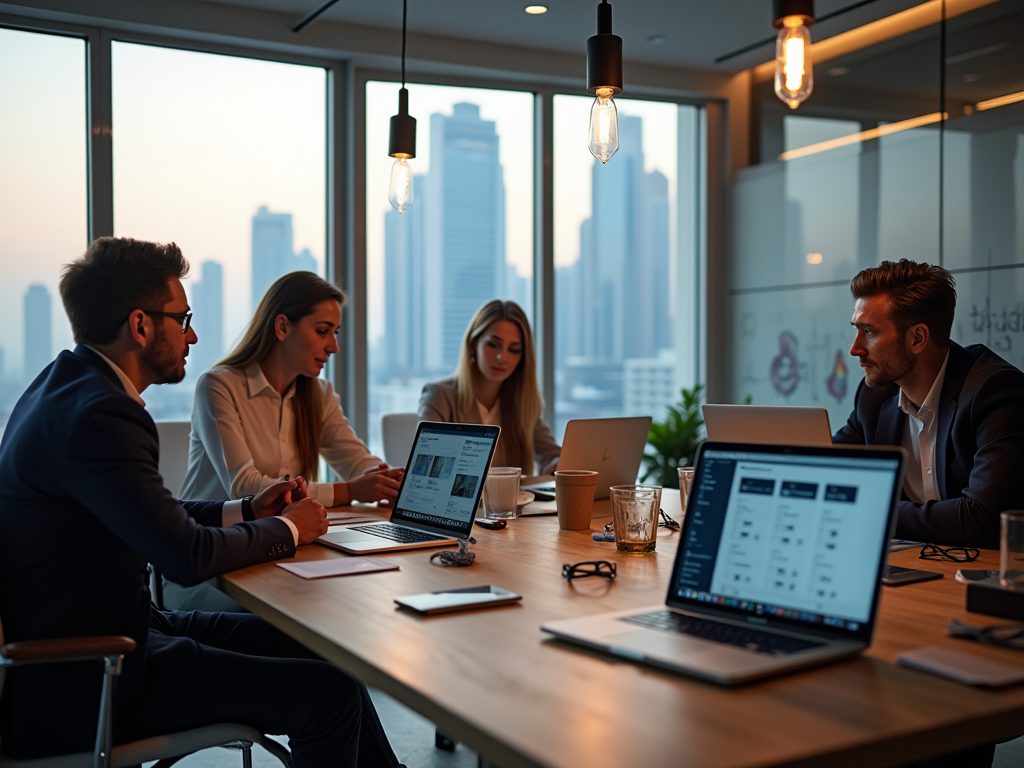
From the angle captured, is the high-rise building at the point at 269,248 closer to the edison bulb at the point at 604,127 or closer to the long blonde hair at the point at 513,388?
the long blonde hair at the point at 513,388

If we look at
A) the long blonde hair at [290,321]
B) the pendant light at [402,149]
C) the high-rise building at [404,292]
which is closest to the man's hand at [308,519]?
the long blonde hair at [290,321]

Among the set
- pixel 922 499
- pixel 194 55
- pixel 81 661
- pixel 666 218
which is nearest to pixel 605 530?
pixel 922 499

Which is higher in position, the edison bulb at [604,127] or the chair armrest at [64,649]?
the edison bulb at [604,127]

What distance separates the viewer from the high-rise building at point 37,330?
4531 millimetres

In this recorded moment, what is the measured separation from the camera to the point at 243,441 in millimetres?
2887

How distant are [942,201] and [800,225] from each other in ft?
3.17

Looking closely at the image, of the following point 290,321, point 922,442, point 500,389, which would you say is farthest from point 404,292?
point 922,442

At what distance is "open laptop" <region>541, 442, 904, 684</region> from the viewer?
1.28 meters

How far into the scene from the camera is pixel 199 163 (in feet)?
16.0

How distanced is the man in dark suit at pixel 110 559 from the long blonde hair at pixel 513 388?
72.2 inches

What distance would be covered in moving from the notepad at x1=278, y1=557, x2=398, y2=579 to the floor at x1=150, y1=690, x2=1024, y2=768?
942 mm

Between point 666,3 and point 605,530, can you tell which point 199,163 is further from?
point 605,530

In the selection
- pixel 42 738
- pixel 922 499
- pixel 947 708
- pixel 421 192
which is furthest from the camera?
pixel 421 192

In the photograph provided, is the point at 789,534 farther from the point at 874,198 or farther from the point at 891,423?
the point at 874,198
